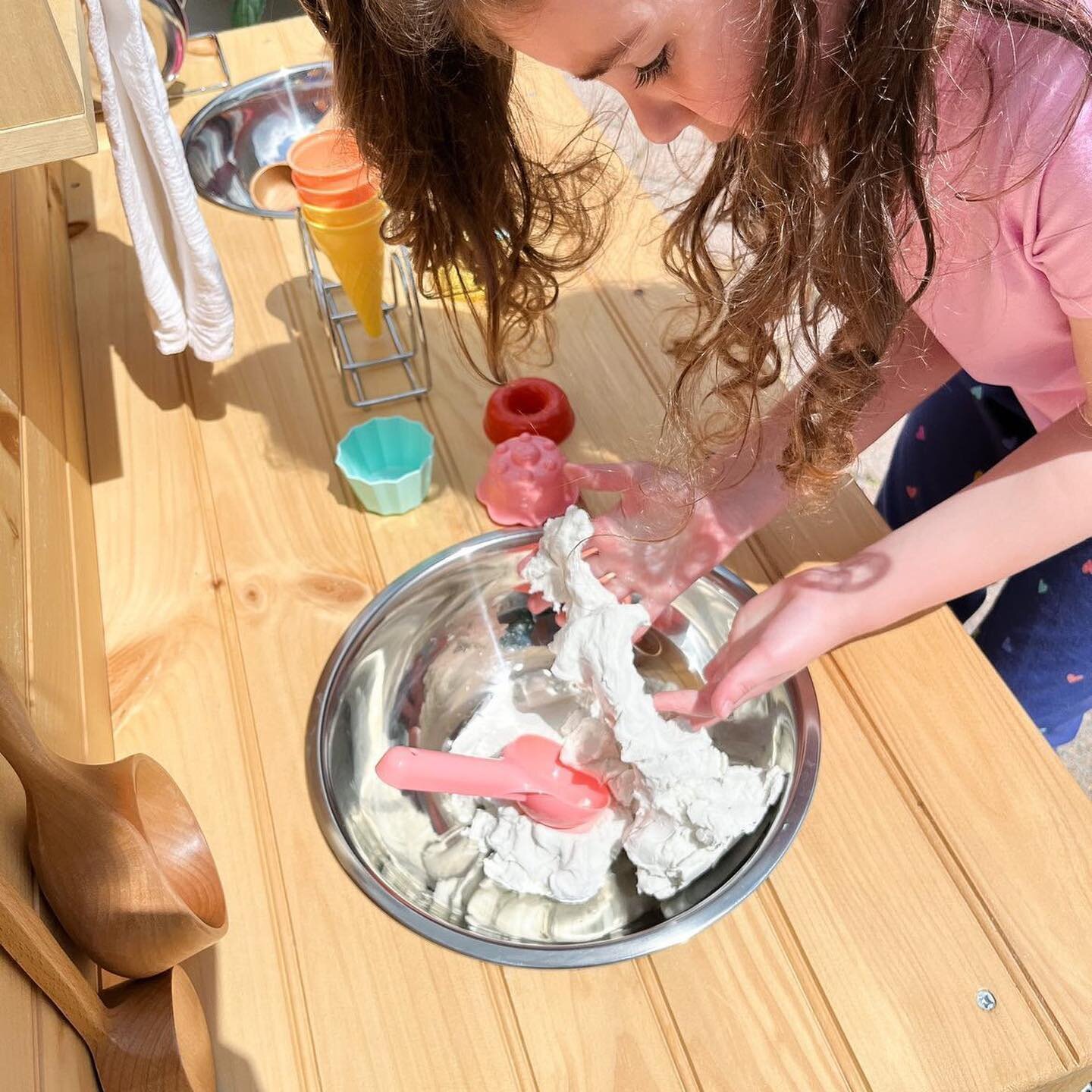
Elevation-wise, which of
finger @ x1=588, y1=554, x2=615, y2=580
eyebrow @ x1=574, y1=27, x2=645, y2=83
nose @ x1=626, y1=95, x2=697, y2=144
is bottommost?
finger @ x1=588, y1=554, x2=615, y2=580

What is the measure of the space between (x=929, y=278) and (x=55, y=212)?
90cm

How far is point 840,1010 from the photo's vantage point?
1.92 feet

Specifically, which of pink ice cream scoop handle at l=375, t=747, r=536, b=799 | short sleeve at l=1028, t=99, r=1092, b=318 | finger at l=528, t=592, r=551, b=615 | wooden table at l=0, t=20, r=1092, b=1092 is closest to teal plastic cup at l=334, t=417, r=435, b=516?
wooden table at l=0, t=20, r=1092, b=1092

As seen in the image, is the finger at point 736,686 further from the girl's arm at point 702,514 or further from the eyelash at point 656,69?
the eyelash at point 656,69

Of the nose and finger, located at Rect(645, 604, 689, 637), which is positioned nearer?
the nose

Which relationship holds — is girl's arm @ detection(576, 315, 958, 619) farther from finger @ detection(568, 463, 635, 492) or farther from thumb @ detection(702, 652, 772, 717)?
thumb @ detection(702, 652, 772, 717)

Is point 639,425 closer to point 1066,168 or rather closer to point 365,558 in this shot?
point 365,558

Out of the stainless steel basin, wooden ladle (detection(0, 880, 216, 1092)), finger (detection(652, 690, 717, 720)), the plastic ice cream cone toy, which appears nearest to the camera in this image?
wooden ladle (detection(0, 880, 216, 1092))

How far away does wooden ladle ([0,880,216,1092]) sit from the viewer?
44 centimetres

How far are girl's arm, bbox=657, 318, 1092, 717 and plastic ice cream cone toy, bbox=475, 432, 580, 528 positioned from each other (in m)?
0.19

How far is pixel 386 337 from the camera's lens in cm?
99

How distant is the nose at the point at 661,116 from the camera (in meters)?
0.57

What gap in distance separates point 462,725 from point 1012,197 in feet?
1.69

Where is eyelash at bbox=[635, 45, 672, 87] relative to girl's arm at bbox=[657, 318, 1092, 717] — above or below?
above
